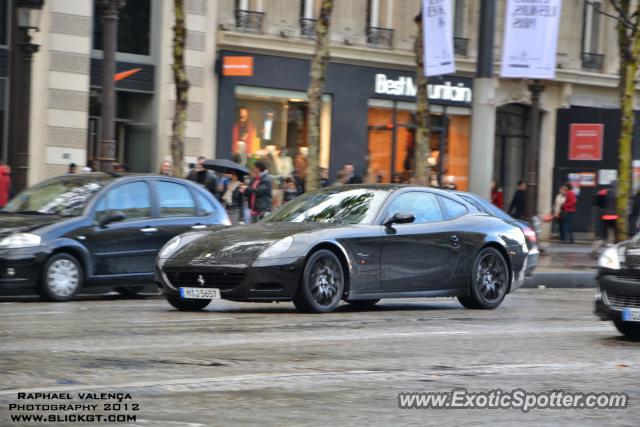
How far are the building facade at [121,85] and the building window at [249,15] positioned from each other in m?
0.88

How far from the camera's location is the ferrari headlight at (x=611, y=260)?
36.7 feet

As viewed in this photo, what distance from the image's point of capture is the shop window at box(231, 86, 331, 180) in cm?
3209

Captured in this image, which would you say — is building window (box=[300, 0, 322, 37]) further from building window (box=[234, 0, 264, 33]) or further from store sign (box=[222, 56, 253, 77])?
store sign (box=[222, 56, 253, 77])

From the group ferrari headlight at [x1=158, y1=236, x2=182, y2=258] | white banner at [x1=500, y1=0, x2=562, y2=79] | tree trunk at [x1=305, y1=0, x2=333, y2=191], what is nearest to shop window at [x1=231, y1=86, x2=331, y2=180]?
tree trunk at [x1=305, y1=0, x2=333, y2=191]

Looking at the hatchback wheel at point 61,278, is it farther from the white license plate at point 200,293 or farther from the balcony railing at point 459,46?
the balcony railing at point 459,46

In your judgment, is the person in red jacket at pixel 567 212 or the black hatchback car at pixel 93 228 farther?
the person in red jacket at pixel 567 212

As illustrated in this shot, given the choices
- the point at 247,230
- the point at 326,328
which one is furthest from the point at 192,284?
the point at 326,328

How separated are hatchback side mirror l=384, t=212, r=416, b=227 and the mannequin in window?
18.6 m

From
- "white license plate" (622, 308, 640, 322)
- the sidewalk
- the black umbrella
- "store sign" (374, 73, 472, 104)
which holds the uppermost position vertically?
"store sign" (374, 73, 472, 104)

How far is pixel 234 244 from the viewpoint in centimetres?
1247

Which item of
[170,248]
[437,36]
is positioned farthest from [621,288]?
[437,36]

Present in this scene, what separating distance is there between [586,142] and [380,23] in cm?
665

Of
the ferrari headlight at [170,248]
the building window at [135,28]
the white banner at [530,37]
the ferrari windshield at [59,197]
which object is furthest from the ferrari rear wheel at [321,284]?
the building window at [135,28]

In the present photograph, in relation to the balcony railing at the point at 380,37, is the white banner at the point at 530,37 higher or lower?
lower
